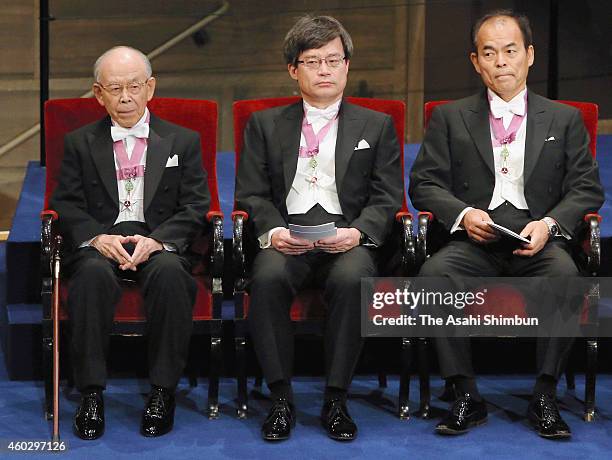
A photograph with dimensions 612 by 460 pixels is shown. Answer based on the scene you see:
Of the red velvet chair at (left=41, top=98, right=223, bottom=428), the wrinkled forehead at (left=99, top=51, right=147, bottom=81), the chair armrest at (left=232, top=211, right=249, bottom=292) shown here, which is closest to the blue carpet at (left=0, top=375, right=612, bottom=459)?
the red velvet chair at (left=41, top=98, right=223, bottom=428)

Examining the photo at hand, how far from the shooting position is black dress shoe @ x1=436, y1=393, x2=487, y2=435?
416cm

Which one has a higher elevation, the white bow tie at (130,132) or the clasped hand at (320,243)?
the white bow tie at (130,132)

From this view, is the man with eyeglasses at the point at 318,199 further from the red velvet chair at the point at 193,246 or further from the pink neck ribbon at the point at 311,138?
the red velvet chair at the point at 193,246

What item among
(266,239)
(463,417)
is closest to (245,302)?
(266,239)

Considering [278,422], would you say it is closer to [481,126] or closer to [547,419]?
[547,419]

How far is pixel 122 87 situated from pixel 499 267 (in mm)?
1358

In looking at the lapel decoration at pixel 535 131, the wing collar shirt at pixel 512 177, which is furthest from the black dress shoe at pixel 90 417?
the lapel decoration at pixel 535 131

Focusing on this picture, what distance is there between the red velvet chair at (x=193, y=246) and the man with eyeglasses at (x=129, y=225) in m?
0.05

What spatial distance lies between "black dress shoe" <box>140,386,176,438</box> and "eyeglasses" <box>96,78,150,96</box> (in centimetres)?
97

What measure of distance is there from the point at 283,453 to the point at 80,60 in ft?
10.1

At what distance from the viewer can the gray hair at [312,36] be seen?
4.41 meters

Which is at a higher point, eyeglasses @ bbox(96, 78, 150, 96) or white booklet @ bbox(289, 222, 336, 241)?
eyeglasses @ bbox(96, 78, 150, 96)

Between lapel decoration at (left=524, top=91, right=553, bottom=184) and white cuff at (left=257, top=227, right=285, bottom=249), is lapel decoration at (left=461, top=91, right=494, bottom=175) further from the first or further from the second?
white cuff at (left=257, top=227, right=285, bottom=249)

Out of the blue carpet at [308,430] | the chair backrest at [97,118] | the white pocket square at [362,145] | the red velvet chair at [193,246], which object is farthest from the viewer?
the chair backrest at [97,118]
